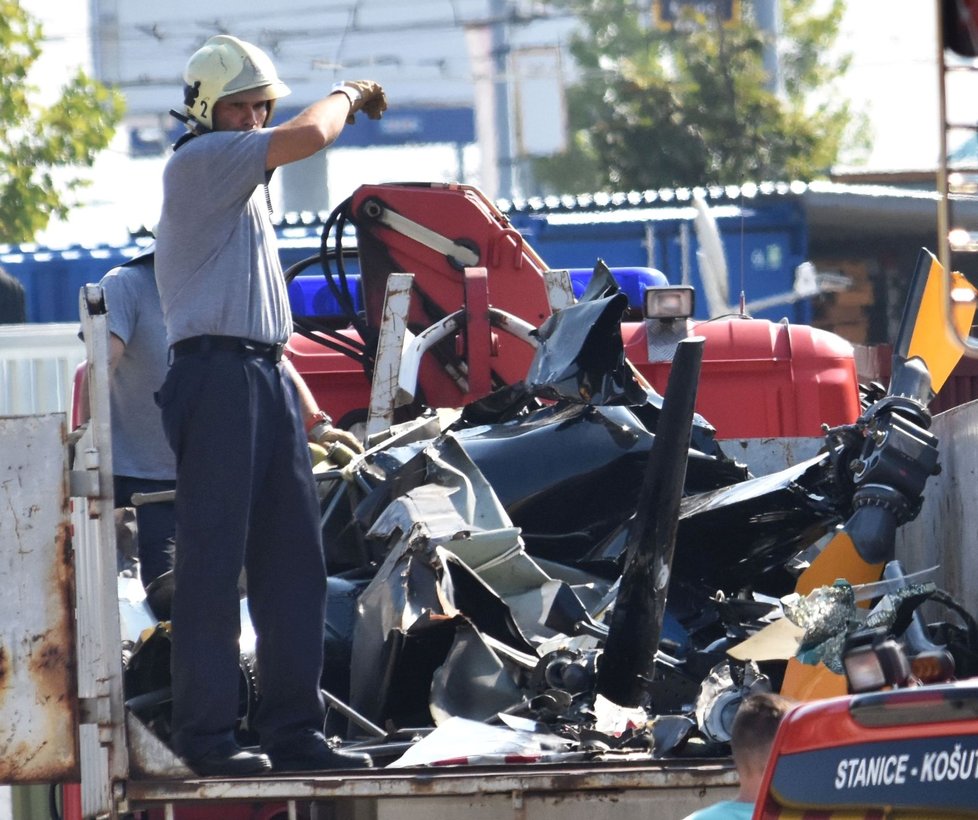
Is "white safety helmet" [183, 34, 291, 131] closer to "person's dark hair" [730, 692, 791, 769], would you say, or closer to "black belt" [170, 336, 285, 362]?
"black belt" [170, 336, 285, 362]

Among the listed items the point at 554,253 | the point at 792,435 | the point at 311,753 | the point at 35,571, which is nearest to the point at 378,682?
the point at 311,753

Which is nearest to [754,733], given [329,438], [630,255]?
[329,438]

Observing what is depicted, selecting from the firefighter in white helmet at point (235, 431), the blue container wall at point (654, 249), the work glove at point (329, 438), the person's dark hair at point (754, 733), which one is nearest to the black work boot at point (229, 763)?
the firefighter in white helmet at point (235, 431)

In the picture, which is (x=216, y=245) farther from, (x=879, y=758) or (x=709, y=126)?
(x=709, y=126)

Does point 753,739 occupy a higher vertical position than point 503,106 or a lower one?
lower

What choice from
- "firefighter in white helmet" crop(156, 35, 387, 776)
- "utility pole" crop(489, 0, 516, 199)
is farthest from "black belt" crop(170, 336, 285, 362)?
"utility pole" crop(489, 0, 516, 199)

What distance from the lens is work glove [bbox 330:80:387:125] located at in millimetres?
4477

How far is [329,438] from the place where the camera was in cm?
599

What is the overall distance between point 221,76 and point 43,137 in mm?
17798

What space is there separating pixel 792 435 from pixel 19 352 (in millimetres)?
6042

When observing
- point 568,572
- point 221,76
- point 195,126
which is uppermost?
point 221,76

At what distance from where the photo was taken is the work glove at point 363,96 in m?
4.48

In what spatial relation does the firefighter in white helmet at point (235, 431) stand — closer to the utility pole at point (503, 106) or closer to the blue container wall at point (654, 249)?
the blue container wall at point (654, 249)

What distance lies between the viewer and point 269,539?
4.42 m
